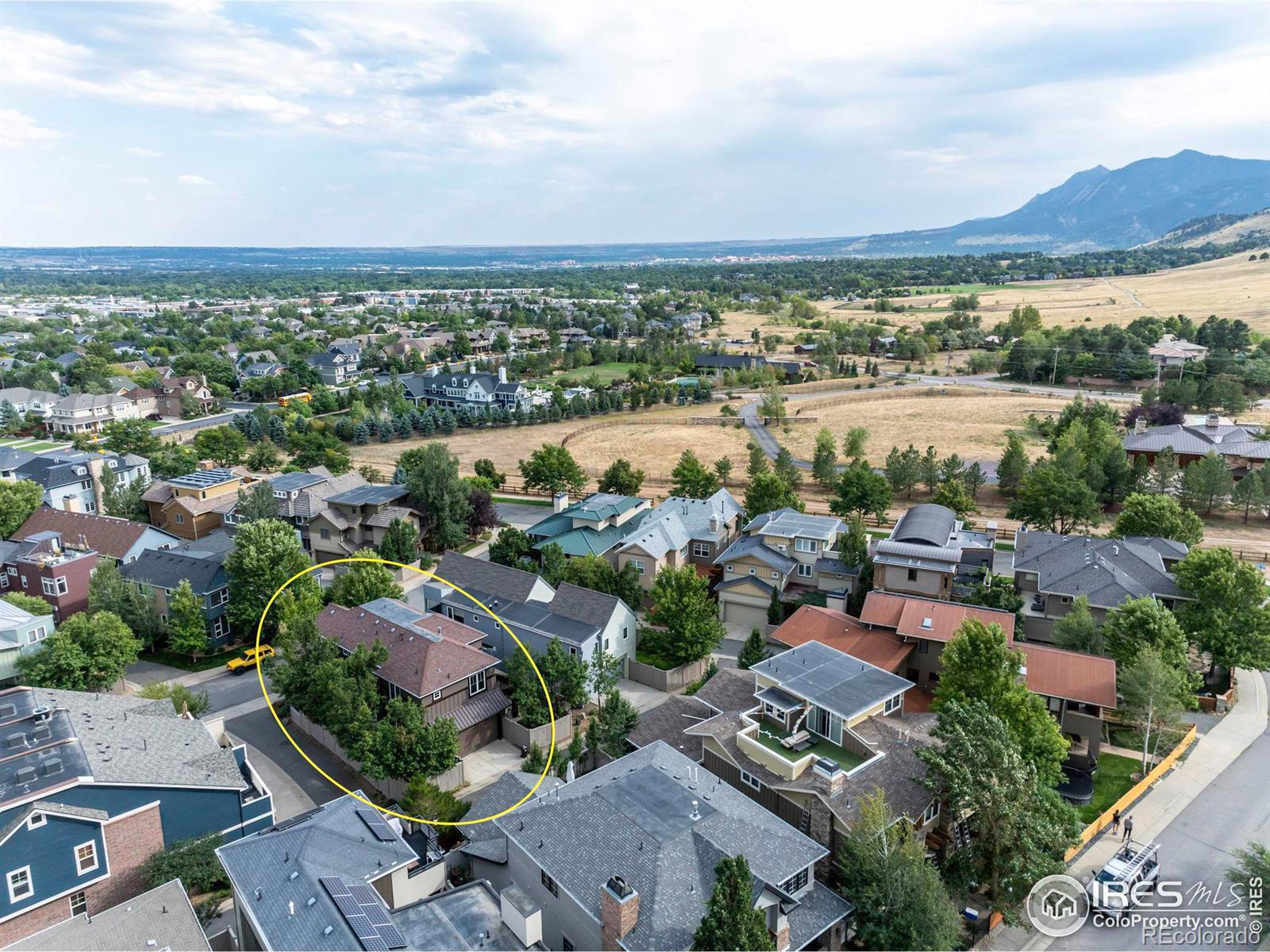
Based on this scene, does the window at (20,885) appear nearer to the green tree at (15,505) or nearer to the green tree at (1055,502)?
the green tree at (15,505)

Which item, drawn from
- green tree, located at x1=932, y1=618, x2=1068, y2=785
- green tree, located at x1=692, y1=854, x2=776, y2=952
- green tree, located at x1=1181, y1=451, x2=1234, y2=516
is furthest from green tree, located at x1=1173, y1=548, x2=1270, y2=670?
green tree, located at x1=692, y1=854, x2=776, y2=952

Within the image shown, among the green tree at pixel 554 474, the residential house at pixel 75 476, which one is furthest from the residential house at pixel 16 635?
the green tree at pixel 554 474

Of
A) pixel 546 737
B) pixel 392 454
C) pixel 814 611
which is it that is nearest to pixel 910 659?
pixel 814 611

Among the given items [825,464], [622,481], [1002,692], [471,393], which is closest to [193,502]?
[622,481]

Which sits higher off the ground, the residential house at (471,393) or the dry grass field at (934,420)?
the residential house at (471,393)

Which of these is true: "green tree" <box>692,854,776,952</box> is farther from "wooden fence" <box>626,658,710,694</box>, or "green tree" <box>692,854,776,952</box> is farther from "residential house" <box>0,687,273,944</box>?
"wooden fence" <box>626,658,710,694</box>

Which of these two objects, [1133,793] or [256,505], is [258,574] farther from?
[1133,793]

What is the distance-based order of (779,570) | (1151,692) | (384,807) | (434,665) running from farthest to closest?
(779,570) < (434,665) < (1151,692) < (384,807)
